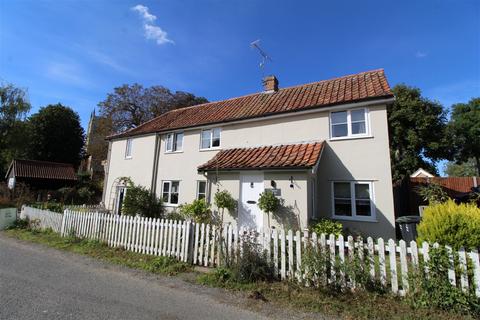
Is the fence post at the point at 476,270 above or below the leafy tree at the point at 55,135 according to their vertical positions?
below

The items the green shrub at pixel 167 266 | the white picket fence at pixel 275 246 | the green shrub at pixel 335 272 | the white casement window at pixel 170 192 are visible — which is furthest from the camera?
the white casement window at pixel 170 192

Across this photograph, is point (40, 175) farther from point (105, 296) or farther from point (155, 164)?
point (105, 296)

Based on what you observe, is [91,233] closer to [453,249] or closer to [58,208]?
[58,208]

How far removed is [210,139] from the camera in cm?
1602

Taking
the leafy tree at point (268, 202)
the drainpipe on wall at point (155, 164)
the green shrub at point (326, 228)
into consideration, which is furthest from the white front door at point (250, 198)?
the drainpipe on wall at point (155, 164)

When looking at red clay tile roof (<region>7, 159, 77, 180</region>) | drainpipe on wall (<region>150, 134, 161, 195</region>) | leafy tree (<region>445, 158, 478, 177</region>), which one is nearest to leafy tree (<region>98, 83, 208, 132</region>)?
red clay tile roof (<region>7, 159, 77, 180</region>)

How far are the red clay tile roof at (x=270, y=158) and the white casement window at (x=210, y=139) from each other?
177 cm

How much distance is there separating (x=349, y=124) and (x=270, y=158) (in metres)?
3.87

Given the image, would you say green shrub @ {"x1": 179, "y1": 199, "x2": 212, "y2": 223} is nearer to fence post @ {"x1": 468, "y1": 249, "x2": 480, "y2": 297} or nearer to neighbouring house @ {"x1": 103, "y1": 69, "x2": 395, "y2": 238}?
neighbouring house @ {"x1": 103, "y1": 69, "x2": 395, "y2": 238}

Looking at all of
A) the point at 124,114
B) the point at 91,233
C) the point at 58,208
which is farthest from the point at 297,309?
the point at 124,114

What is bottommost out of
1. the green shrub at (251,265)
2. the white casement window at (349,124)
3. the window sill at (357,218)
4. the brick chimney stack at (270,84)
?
the green shrub at (251,265)

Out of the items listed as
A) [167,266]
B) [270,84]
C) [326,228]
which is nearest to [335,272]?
[326,228]

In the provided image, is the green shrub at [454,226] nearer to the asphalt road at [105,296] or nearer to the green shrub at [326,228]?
the asphalt road at [105,296]

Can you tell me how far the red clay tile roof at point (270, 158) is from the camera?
10.6 m
